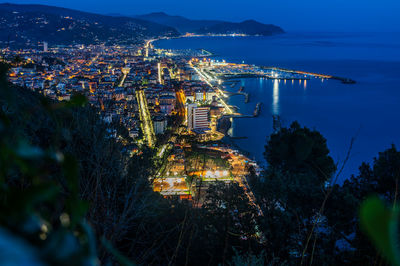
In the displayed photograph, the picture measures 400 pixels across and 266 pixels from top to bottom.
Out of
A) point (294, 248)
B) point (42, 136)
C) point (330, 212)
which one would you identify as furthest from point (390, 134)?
point (42, 136)

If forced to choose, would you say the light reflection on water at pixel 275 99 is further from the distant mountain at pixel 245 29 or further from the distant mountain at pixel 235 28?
the distant mountain at pixel 235 28

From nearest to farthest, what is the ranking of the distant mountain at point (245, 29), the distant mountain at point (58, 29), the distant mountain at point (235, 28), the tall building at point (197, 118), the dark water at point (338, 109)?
1. the dark water at point (338, 109)
2. the tall building at point (197, 118)
3. the distant mountain at point (58, 29)
4. the distant mountain at point (245, 29)
5. the distant mountain at point (235, 28)

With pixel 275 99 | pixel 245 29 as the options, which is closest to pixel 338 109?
pixel 275 99

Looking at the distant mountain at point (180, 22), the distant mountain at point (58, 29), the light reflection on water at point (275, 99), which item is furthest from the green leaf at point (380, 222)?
the distant mountain at point (180, 22)

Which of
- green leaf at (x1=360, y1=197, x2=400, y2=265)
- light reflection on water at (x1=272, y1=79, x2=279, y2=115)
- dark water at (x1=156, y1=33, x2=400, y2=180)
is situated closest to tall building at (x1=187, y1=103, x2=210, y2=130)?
dark water at (x1=156, y1=33, x2=400, y2=180)

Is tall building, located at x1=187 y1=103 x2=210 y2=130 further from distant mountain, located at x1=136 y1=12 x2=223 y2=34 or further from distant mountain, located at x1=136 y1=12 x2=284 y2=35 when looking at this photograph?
distant mountain, located at x1=136 y1=12 x2=223 y2=34

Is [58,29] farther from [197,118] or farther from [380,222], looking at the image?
[380,222]

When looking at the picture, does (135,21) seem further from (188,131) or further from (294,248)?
(294,248)

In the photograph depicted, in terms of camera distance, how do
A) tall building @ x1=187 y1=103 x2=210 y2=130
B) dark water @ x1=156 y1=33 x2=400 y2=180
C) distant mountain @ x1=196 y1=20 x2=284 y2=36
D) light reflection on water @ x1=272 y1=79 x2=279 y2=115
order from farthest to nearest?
distant mountain @ x1=196 y1=20 x2=284 y2=36 < light reflection on water @ x1=272 y1=79 x2=279 y2=115 < tall building @ x1=187 y1=103 x2=210 y2=130 < dark water @ x1=156 y1=33 x2=400 y2=180
